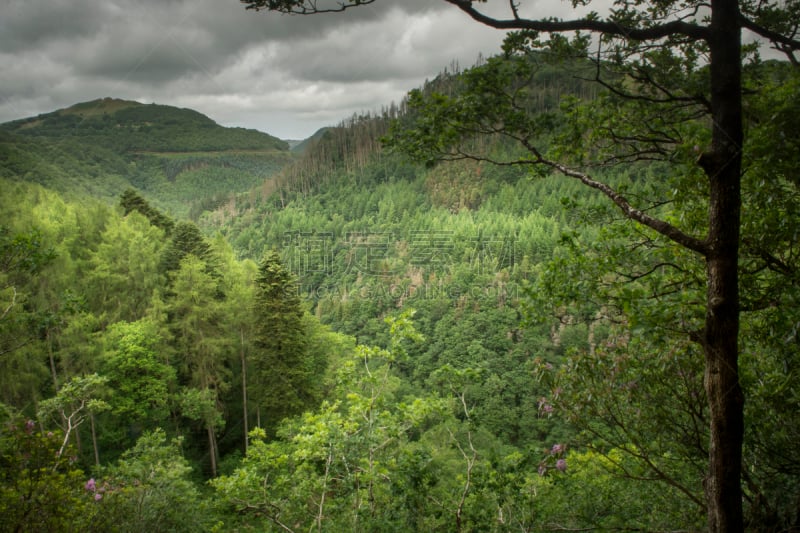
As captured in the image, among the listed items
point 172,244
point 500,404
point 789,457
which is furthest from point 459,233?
point 789,457

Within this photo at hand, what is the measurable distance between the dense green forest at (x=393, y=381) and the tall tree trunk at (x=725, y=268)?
0.79 feet

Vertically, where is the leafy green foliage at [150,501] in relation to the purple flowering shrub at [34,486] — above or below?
below

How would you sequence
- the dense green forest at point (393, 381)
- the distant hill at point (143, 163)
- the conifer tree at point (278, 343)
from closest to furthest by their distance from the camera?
the dense green forest at point (393, 381) < the conifer tree at point (278, 343) < the distant hill at point (143, 163)

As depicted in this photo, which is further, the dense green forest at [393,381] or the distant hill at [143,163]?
the distant hill at [143,163]

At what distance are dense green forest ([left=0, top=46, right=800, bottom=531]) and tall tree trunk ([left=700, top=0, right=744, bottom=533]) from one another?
242 millimetres

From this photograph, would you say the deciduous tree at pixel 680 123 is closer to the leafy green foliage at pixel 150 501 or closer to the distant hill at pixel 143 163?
the leafy green foliage at pixel 150 501

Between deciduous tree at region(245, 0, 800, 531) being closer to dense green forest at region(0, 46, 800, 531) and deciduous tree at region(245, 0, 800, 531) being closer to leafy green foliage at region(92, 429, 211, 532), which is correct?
dense green forest at region(0, 46, 800, 531)

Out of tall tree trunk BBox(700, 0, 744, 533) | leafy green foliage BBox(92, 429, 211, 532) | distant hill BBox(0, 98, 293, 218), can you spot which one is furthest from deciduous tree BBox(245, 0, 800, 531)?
distant hill BBox(0, 98, 293, 218)

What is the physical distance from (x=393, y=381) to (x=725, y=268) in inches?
792

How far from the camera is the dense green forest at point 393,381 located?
3412 mm

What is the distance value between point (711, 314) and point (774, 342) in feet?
3.36

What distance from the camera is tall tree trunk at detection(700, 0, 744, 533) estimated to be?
8.98ft

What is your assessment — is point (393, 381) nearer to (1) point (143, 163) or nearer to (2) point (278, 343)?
(2) point (278, 343)

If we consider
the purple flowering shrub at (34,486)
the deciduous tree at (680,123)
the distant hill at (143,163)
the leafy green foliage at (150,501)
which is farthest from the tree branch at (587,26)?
the distant hill at (143,163)
